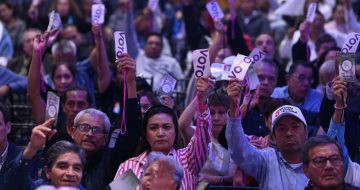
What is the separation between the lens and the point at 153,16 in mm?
17594

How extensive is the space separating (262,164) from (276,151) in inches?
8.2

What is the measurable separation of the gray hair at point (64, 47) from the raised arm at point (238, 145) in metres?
5.18

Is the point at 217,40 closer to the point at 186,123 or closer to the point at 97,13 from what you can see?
the point at 97,13

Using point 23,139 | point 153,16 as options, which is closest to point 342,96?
point 23,139

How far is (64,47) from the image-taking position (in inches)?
572

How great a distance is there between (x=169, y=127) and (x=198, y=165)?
38cm

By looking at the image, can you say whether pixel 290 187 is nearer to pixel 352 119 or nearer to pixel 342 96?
pixel 342 96

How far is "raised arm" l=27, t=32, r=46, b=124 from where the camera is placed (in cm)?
1161

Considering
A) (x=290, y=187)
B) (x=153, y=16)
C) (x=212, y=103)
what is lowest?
(x=290, y=187)

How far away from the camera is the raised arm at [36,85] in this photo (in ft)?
38.1

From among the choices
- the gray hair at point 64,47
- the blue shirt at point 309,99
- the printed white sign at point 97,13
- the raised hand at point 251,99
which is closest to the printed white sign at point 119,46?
the raised hand at point 251,99

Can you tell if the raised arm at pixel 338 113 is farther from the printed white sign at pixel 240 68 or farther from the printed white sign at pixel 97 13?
the printed white sign at pixel 97 13

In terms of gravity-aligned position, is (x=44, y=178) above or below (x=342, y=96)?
below

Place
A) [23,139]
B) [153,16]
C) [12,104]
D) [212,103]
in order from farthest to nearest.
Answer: [153,16]
[12,104]
[23,139]
[212,103]
